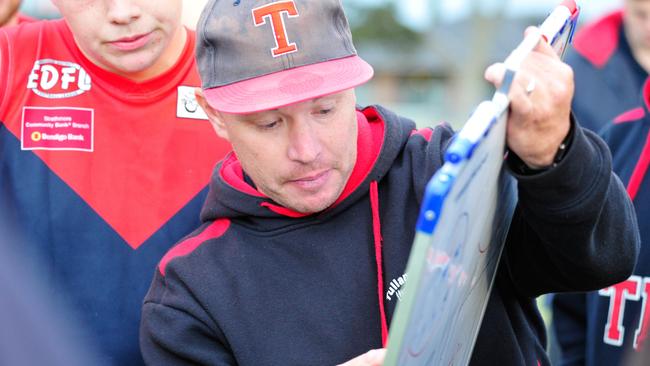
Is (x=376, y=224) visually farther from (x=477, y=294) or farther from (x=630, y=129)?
(x=630, y=129)

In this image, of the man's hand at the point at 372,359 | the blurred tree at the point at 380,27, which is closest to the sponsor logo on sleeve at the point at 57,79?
the man's hand at the point at 372,359

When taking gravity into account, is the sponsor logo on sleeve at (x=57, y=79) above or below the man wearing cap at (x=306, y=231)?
above

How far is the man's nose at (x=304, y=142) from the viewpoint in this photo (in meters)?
2.20

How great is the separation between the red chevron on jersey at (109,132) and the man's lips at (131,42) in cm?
17

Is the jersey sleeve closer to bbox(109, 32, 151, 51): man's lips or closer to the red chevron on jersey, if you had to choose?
the red chevron on jersey

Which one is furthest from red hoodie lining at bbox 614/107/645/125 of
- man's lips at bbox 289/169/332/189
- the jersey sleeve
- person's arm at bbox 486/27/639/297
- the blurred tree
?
the blurred tree

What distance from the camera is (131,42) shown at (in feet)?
9.23

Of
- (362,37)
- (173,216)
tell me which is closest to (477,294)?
(173,216)

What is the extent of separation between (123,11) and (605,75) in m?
3.04

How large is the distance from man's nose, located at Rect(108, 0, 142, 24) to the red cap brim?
613mm

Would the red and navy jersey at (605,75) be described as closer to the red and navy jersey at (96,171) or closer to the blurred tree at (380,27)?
the red and navy jersey at (96,171)

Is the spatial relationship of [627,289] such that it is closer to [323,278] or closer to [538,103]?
[323,278]

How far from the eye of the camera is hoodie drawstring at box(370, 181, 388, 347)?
228cm

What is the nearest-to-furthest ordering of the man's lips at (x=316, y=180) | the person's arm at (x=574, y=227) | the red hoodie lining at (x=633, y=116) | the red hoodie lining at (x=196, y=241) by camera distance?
the person's arm at (x=574, y=227) → the man's lips at (x=316, y=180) → the red hoodie lining at (x=196, y=241) → the red hoodie lining at (x=633, y=116)
